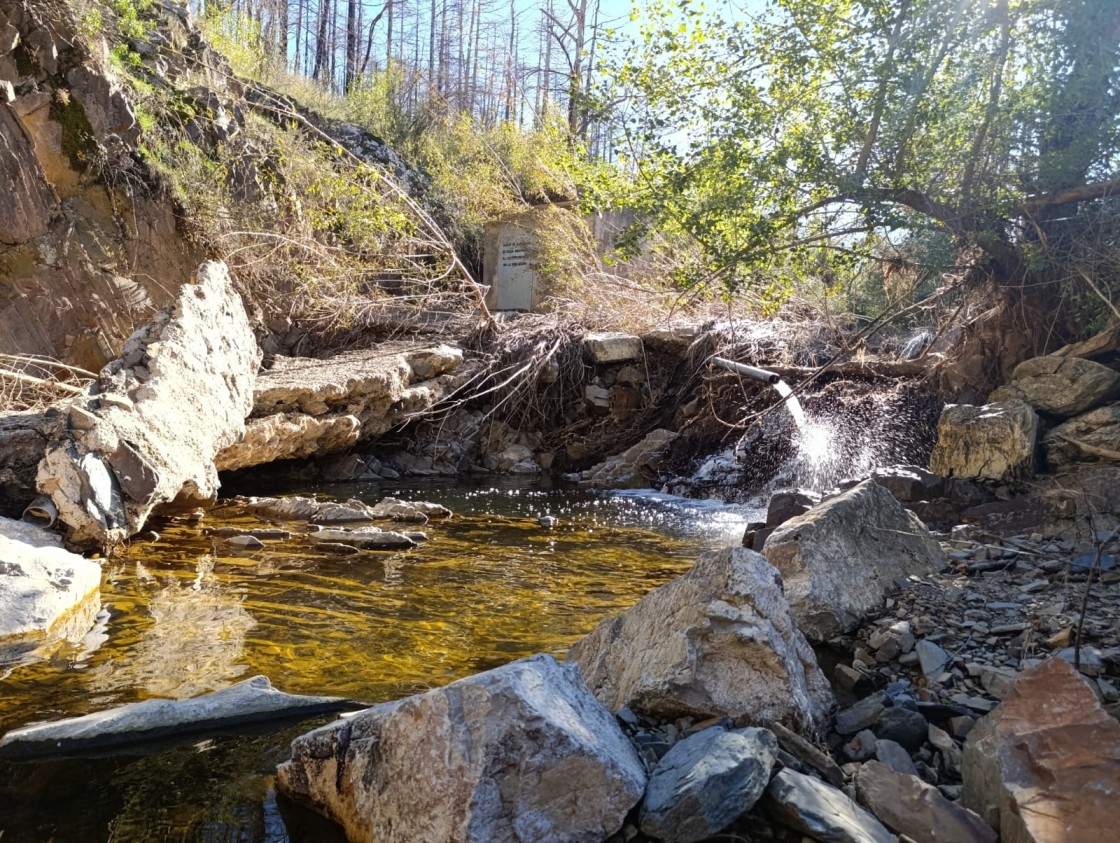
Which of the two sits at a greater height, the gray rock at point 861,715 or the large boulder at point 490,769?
the large boulder at point 490,769

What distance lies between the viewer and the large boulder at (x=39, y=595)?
354 cm

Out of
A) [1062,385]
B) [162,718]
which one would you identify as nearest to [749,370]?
[1062,385]

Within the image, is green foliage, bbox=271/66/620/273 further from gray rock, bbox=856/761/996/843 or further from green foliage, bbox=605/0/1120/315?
gray rock, bbox=856/761/996/843

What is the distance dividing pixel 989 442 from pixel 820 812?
16.3ft

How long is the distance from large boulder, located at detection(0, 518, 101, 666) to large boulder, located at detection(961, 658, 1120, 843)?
11.3 feet

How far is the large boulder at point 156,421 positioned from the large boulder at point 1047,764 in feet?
15.0

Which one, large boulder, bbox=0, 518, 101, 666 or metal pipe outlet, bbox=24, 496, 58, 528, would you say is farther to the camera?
metal pipe outlet, bbox=24, 496, 58, 528

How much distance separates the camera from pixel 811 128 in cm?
643

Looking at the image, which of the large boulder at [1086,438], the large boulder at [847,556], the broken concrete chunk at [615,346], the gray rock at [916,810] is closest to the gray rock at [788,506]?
the large boulder at [847,556]

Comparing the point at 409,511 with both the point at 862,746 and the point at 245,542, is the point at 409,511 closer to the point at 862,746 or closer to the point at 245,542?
the point at 245,542

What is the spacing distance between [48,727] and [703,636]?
6.82ft

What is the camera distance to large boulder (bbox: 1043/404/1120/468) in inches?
228

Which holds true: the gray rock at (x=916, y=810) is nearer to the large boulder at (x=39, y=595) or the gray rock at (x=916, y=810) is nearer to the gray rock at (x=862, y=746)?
the gray rock at (x=862, y=746)

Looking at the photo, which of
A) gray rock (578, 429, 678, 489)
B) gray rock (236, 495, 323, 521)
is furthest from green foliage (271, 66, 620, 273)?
gray rock (236, 495, 323, 521)
